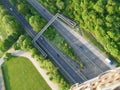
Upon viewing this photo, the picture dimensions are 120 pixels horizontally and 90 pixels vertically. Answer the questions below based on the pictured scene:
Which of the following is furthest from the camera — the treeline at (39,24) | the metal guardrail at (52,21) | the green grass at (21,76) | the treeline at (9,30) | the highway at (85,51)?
the treeline at (9,30)

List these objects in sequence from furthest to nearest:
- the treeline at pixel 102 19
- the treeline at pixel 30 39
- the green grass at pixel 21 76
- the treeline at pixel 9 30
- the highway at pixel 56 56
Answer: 1. the treeline at pixel 9 30
2. the green grass at pixel 21 76
3. the highway at pixel 56 56
4. the treeline at pixel 30 39
5. the treeline at pixel 102 19

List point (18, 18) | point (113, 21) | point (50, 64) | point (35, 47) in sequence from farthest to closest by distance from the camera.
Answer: point (18, 18) < point (35, 47) < point (50, 64) < point (113, 21)

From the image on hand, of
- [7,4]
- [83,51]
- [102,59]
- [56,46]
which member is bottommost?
[102,59]

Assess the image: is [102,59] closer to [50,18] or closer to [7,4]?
[50,18]

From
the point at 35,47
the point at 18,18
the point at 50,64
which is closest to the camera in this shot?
the point at 50,64

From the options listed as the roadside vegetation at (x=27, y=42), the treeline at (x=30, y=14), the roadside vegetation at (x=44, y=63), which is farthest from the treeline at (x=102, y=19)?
the roadside vegetation at (x=44, y=63)

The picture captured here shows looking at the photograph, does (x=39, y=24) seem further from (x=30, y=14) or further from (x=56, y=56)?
(x=56, y=56)

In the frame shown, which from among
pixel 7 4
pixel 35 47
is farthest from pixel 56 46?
pixel 7 4

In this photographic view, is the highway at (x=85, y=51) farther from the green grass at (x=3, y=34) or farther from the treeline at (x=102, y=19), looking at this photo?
the green grass at (x=3, y=34)
